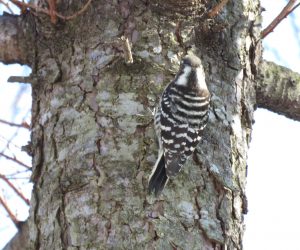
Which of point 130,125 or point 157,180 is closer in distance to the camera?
point 157,180

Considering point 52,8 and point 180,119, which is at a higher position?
point 52,8

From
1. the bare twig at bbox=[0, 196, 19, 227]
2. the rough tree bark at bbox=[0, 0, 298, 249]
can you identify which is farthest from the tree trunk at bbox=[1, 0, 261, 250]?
the bare twig at bbox=[0, 196, 19, 227]

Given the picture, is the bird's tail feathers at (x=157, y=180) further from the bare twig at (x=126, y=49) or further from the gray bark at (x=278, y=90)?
the gray bark at (x=278, y=90)

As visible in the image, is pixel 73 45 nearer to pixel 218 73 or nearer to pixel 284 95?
pixel 218 73

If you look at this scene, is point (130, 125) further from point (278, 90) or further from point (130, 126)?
point (278, 90)

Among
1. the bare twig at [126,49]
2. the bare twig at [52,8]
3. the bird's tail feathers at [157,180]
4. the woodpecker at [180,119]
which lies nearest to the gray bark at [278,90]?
the woodpecker at [180,119]

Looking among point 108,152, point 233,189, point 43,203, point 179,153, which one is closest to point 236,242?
point 233,189

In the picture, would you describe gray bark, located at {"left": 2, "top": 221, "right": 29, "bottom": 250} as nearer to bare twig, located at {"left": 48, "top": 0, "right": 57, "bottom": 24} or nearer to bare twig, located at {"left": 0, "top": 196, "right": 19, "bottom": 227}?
bare twig, located at {"left": 0, "top": 196, "right": 19, "bottom": 227}

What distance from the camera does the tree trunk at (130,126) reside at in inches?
121

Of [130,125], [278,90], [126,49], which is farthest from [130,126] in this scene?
[278,90]

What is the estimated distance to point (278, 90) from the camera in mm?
3914

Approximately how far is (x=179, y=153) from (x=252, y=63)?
2.59ft

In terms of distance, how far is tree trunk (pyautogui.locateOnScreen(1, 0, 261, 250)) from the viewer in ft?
10.1

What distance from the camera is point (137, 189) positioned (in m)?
3.14
